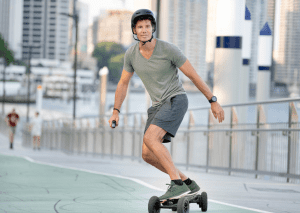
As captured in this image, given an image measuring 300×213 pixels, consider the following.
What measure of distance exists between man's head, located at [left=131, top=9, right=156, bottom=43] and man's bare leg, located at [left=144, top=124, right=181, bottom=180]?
0.69 meters

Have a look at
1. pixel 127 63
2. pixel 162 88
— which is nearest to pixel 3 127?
pixel 127 63

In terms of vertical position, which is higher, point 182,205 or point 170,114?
point 170,114

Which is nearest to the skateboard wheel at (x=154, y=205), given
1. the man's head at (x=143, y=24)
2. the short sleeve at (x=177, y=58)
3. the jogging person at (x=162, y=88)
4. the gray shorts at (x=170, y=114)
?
the jogging person at (x=162, y=88)

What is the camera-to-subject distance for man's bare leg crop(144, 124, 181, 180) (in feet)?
12.6

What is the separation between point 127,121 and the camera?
51.1 ft

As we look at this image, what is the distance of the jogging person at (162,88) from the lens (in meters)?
3.87

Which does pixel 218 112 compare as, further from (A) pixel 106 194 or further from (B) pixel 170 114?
(A) pixel 106 194

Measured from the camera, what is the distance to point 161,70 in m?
3.95

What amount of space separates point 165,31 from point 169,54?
11696mm

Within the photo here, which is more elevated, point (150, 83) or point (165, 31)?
point (165, 31)

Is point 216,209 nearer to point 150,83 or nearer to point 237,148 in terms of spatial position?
point 150,83

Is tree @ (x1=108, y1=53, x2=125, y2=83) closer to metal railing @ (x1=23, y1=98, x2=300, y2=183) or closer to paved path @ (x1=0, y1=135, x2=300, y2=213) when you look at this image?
metal railing @ (x1=23, y1=98, x2=300, y2=183)

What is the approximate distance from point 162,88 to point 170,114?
0.73 ft

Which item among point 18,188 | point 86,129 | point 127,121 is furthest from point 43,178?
point 86,129
